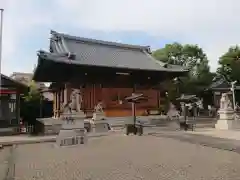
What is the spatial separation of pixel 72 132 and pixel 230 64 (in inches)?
1548

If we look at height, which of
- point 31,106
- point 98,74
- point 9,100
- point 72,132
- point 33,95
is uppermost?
point 98,74

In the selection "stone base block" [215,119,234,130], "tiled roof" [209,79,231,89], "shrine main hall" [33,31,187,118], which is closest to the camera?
"stone base block" [215,119,234,130]

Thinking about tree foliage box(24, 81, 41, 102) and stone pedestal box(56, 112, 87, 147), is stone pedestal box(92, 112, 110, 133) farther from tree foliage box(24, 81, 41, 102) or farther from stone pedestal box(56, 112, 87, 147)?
tree foliage box(24, 81, 41, 102)

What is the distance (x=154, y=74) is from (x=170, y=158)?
65.6ft

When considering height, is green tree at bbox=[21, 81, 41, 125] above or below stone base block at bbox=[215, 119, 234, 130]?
above

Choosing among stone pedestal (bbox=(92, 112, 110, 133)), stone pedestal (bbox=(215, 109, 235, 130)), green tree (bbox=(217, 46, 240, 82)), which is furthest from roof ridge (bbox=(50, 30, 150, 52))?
green tree (bbox=(217, 46, 240, 82))

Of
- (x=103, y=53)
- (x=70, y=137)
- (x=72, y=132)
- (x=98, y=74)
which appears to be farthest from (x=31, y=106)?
(x=70, y=137)

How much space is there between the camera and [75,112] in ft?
49.4

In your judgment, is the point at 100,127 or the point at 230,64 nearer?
the point at 100,127

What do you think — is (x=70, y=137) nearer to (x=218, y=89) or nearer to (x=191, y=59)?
(x=218, y=89)

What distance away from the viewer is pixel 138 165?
8.55 metres

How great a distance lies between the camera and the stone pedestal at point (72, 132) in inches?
552

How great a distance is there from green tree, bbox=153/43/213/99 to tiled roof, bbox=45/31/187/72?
12.7 m

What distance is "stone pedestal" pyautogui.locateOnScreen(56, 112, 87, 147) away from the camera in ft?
46.0
